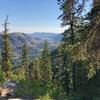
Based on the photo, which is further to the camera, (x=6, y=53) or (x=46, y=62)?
(x=46, y=62)

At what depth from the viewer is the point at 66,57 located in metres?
54.8

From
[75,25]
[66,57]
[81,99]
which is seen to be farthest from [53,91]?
[66,57]

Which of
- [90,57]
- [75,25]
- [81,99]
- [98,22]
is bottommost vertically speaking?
[81,99]

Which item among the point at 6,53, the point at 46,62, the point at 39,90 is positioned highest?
the point at 6,53

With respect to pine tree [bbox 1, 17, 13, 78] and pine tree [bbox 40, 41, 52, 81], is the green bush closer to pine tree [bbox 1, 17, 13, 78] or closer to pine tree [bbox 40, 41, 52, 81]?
pine tree [bbox 1, 17, 13, 78]

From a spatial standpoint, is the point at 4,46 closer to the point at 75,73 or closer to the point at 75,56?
the point at 75,73

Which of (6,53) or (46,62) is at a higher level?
(6,53)

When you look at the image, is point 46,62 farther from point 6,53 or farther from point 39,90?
point 39,90

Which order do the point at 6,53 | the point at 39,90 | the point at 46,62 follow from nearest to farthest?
the point at 39,90
the point at 6,53
the point at 46,62

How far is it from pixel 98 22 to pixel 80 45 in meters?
1.31

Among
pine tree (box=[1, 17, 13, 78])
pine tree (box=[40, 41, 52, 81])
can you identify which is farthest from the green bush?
pine tree (box=[40, 41, 52, 81])

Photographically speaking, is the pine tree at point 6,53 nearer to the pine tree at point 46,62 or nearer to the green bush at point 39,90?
the pine tree at point 46,62

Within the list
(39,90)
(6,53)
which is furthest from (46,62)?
(39,90)

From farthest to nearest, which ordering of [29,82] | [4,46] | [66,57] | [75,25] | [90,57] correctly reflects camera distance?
[4,46] < [66,57] < [75,25] < [29,82] < [90,57]
